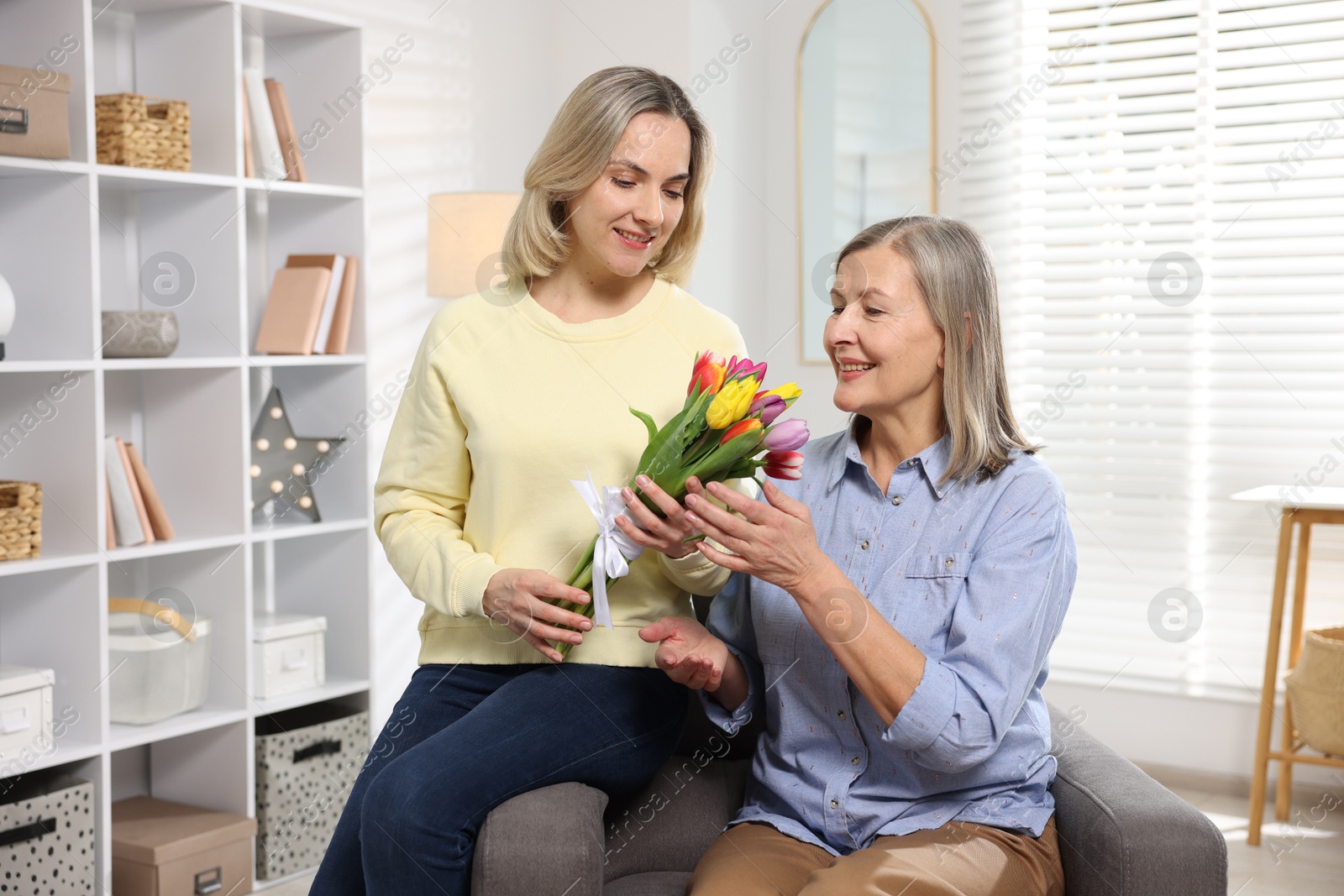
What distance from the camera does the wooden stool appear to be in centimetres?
301

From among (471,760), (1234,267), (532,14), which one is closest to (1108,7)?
(1234,267)

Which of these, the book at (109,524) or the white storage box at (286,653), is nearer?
the book at (109,524)

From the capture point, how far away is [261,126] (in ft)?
9.22

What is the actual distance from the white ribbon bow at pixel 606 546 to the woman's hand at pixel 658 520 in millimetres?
14

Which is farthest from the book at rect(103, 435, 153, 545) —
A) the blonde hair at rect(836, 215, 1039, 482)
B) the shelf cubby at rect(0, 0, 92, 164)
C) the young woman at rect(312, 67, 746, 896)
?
the blonde hair at rect(836, 215, 1039, 482)

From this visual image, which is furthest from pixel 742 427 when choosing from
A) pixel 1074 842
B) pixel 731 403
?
pixel 1074 842

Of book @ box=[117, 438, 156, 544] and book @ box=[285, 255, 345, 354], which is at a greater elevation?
book @ box=[285, 255, 345, 354]

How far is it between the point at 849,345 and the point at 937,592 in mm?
335

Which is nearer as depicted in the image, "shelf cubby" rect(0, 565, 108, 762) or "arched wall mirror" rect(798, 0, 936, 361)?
"shelf cubby" rect(0, 565, 108, 762)

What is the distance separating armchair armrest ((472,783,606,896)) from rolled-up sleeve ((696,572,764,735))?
0.28 meters

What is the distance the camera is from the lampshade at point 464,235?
126 inches

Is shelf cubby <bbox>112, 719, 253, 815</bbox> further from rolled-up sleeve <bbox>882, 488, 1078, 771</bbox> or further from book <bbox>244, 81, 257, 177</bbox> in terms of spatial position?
rolled-up sleeve <bbox>882, 488, 1078, 771</bbox>

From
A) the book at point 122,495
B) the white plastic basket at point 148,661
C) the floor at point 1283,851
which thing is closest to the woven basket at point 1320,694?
the floor at point 1283,851

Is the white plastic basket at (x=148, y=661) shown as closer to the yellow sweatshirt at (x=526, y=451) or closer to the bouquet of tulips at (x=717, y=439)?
A: the yellow sweatshirt at (x=526, y=451)
